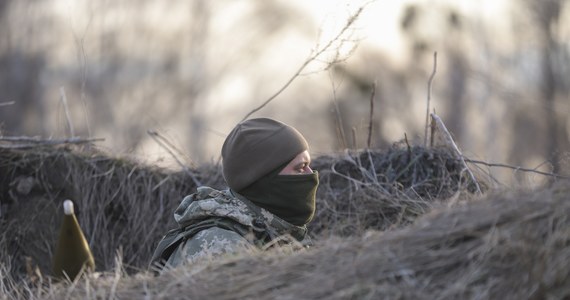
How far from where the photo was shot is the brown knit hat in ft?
15.3

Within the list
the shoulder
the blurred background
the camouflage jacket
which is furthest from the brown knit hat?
the blurred background

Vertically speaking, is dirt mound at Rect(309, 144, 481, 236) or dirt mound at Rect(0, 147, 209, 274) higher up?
dirt mound at Rect(309, 144, 481, 236)

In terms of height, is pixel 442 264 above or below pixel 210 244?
above

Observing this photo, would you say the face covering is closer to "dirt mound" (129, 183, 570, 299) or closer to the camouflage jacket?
the camouflage jacket

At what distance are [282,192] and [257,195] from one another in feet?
0.39

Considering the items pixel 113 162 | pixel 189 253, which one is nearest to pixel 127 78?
pixel 113 162

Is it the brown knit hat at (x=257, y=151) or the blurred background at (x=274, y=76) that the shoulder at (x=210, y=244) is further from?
the blurred background at (x=274, y=76)

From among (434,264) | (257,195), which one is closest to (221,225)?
(257,195)

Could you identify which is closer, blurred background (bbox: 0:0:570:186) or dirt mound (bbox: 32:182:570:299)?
dirt mound (bbox: 32:182:570:299)

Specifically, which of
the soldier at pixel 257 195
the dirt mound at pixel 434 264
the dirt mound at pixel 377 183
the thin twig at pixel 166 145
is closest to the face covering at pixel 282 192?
the soldier at pixel 257 195

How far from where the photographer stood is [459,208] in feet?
11.3

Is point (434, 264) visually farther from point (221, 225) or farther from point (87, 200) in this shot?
point (87, 200)

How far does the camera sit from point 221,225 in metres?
4.51

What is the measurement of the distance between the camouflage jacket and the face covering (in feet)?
0.12
